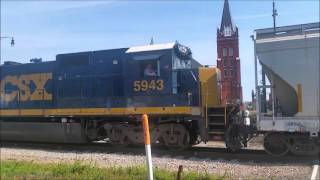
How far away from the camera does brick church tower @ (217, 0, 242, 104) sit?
51.5ft

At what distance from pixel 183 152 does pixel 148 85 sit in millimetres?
2669

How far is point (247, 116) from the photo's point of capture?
14.7 meters

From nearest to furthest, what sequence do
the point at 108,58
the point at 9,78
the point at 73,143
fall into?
the point at 108,58, the point at 73,143, the point at 9,78

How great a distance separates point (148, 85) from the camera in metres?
16.5

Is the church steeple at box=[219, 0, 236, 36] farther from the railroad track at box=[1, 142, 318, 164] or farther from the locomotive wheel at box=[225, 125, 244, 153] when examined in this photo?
the locomotive wheel at box=[225, 125, 244, 153]

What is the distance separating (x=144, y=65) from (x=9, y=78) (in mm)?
7107

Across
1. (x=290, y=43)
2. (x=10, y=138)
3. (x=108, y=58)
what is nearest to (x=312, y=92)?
(x=290, y=43)

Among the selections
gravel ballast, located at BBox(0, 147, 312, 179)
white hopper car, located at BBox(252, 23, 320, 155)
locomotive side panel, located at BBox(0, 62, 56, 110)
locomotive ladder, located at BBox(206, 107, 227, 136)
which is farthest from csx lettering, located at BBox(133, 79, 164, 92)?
locomotive side panel, located at BBox(0, 62, 56, 110)

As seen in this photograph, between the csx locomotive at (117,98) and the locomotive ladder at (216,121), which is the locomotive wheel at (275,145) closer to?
the csx locomotive at (117,98)

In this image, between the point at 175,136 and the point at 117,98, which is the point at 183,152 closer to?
the point at 175,136

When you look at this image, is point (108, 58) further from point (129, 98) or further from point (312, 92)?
point (312, 92)

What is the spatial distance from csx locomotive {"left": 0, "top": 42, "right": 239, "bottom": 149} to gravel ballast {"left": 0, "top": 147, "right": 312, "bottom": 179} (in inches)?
54.2

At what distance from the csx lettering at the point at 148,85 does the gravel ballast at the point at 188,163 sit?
2.48 meters

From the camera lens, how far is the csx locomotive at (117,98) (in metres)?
15.9
